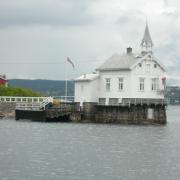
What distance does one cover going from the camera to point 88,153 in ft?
155

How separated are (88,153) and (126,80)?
1208 inches

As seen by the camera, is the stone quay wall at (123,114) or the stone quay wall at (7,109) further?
the stone quay wall at (7,109)

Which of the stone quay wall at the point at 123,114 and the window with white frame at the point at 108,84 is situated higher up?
the window with white frame at the point at 108,84

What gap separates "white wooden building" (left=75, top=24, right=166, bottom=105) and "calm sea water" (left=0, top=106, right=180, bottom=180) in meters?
8.46

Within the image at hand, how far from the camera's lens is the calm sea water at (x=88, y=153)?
38406 millimetres

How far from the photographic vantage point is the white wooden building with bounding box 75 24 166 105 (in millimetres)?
77188

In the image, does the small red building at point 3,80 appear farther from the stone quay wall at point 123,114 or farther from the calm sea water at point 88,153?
the calm sea water at point 88,153

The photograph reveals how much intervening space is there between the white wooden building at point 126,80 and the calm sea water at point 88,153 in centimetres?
846

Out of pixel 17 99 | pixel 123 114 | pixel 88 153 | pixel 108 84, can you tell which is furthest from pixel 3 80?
pixel 88 153

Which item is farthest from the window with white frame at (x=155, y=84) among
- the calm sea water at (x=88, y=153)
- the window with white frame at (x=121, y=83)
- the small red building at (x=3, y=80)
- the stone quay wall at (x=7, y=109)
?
the small red building at (x=3, y=80)

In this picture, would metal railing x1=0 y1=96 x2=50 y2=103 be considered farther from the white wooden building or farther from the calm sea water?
the calm sea water

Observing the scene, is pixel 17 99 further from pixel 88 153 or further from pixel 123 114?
pixel 88 153

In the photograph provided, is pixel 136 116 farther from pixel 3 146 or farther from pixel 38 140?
pixel 3 146

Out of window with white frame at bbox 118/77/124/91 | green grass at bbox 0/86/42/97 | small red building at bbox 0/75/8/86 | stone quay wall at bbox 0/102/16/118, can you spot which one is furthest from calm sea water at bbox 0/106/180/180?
small red building at bbox 0/75/8/86
